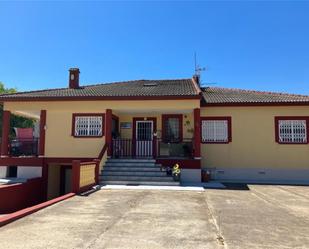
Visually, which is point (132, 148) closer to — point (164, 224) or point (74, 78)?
point (74, 78)

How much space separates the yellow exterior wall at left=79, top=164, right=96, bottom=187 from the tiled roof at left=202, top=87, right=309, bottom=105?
7220 mm

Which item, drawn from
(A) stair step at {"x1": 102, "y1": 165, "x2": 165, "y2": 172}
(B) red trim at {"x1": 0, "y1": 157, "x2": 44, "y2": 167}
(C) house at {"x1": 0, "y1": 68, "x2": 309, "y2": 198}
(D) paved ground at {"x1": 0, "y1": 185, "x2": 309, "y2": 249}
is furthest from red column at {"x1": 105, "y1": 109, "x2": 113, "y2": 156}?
(D) paved ground at {"x1": 0, "y1": 185, "x2": 309, "y2": 249}

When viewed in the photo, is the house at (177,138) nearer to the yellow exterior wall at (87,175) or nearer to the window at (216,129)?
the window at (216,129)

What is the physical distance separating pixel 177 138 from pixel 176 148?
2.15 ft

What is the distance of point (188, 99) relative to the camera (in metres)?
14.7

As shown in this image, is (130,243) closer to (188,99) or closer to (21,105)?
(188,99)

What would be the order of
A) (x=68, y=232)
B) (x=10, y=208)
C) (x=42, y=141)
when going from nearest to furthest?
(x=68, y=232)
(x=10, y=208)
(x=42, y=141)

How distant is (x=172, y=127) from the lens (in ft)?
56.4

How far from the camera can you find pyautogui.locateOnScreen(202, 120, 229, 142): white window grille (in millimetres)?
16039

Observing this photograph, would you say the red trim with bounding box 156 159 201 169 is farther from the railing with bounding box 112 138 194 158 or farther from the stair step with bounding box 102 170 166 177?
the railing with bounding box 112 138 194 158

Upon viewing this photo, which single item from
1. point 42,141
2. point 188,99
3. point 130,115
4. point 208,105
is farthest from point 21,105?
point 208,105

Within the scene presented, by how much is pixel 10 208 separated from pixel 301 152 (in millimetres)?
14196

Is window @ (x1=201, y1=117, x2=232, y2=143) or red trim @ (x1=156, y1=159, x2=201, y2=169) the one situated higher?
window @ (x1=201, y1=117, x2=232, y2=143)

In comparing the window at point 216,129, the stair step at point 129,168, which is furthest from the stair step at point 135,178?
the window at point 216,129
